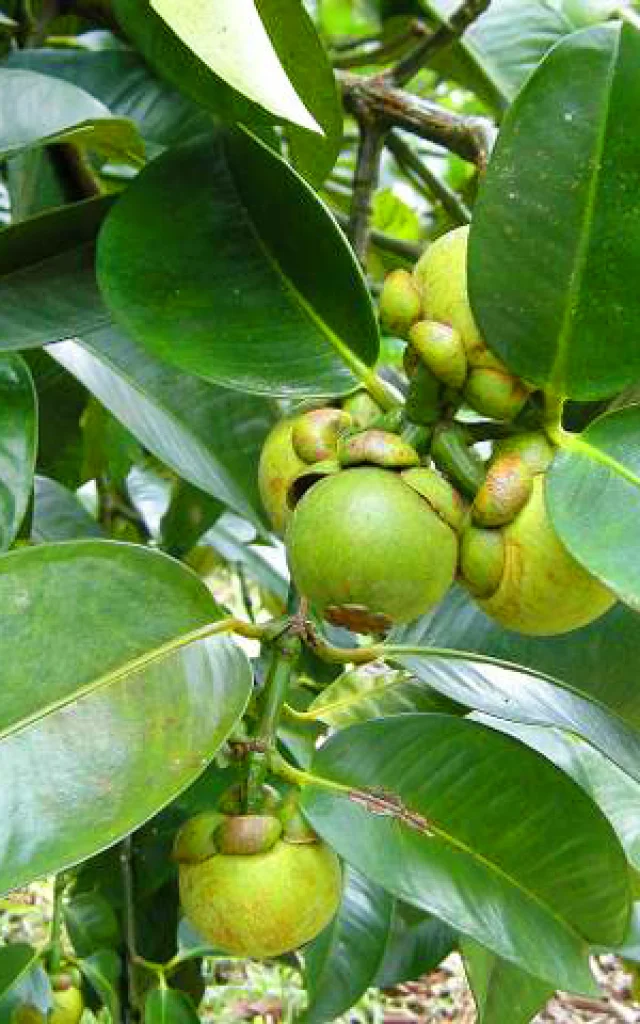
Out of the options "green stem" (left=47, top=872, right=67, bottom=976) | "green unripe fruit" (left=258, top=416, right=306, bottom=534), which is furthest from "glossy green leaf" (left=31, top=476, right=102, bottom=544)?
"green unripe fruit" (left=258, top=416, right=306, bottom=534)

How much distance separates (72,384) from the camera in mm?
1282

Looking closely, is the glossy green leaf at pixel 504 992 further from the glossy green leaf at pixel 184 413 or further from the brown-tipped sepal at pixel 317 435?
the brown-tipped sepal at pixel 317 435

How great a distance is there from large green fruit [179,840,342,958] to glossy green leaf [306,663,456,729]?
29 centimetres

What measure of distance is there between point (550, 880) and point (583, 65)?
1.67 feet

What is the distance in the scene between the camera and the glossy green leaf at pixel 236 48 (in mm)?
529

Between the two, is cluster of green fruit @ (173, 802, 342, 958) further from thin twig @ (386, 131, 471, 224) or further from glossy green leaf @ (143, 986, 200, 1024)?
thin twig @ (386, 131, 471, 224)

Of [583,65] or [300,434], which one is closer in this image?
[583,65]

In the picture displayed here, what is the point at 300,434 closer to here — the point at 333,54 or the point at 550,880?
the point at 550,880

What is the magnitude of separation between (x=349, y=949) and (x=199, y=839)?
0.51 meters

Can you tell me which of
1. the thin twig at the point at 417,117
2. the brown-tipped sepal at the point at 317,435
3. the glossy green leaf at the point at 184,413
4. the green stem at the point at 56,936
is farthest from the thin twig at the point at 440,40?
the green stem at the point at 56,936

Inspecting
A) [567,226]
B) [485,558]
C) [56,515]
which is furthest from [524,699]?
[56,515]

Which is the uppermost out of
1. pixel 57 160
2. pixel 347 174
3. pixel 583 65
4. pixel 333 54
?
pixel 583 65

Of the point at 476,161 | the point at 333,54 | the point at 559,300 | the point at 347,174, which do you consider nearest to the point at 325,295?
the point at 559,300

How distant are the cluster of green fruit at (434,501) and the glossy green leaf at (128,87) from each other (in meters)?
0.39
